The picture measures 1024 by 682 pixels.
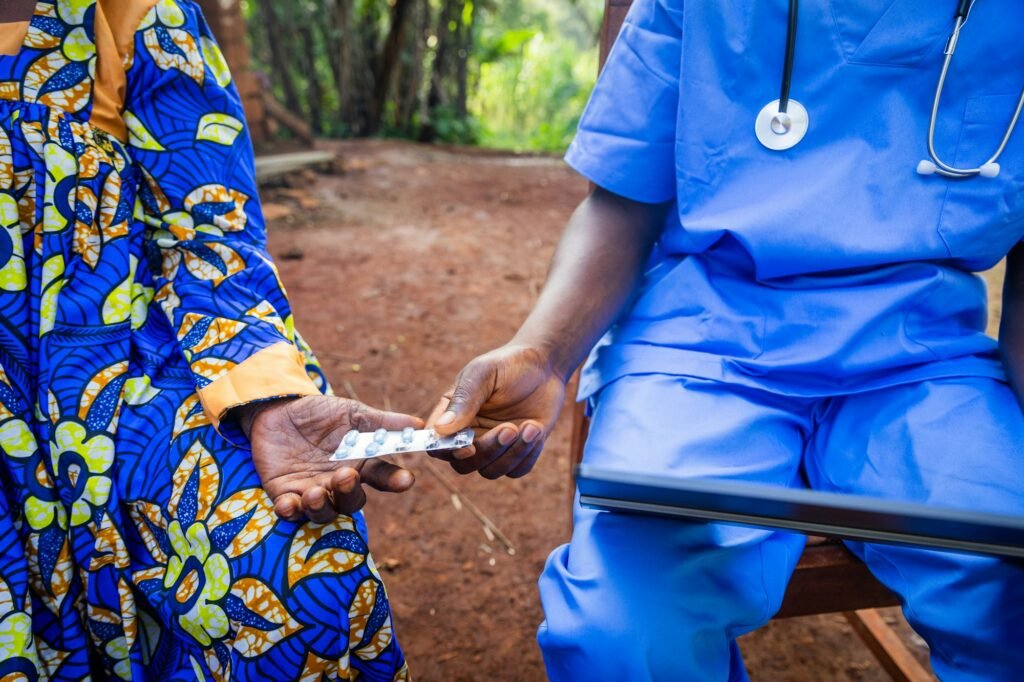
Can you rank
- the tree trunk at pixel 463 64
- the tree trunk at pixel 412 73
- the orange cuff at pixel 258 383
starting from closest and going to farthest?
the orange cuff at pixel 258 383
the tree trunk at pixel 412 73
the tree trunk at pixel 463 64

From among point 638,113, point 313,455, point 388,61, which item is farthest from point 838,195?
point 388,61

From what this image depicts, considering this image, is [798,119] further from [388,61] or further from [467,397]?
[388,61]

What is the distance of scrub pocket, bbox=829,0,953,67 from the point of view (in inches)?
42.4

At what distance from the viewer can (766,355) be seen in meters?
1.16

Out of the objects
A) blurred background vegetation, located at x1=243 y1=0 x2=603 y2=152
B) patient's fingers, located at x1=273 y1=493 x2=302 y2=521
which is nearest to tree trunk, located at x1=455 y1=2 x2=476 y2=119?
blurred background vegetation, located at x1=243 y1=0 x2=603 y2=152

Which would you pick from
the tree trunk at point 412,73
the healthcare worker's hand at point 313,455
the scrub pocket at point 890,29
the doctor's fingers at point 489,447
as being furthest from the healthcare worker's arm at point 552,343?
the tree trunk at point 412,73

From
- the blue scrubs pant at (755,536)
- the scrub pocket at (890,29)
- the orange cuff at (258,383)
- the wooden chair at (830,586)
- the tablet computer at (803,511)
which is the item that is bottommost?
the wooden chair at (830,586)

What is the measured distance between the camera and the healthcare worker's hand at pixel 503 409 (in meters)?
1.04

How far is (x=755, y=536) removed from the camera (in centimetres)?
100

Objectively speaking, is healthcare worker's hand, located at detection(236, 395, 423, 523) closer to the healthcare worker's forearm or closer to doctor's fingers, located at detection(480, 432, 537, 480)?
doctor's fingers, located at detection(480, 432, 537, 480)

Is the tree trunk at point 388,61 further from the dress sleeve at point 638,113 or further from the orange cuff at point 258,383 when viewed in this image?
the orange cuff at point 258,383

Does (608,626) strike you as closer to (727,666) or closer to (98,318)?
(727,666)

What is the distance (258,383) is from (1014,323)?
1.20 meters

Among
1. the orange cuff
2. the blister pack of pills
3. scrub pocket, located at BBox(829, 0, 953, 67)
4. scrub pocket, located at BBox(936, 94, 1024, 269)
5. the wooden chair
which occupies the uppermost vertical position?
scrub pocket, located at BBox(829, 0, 953, 67)
